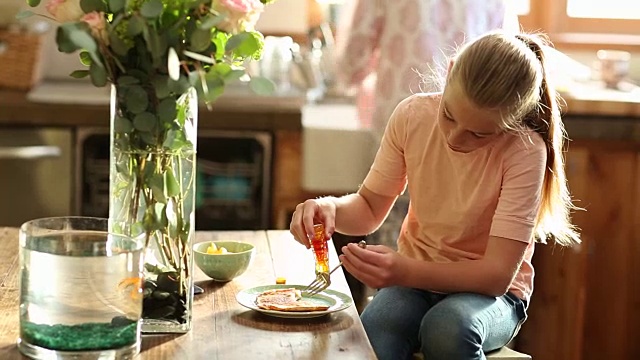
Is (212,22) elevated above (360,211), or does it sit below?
above

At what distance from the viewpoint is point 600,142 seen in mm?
3248

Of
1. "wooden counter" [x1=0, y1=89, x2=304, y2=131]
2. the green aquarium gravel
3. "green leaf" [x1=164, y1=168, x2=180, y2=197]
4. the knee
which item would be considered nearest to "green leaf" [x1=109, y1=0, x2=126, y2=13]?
"green leaf" [x1=164, y1=168, x2=180, y2=197]

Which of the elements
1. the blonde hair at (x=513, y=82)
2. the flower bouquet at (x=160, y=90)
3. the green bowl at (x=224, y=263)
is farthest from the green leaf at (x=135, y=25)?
the blonde hair at (x=513, y=82)

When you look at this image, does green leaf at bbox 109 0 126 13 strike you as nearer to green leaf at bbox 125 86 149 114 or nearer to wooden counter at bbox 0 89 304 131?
green leaf at bbox 125 86 149 114

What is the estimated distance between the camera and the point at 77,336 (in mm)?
1313

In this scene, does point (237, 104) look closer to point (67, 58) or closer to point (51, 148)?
point (51, 148)

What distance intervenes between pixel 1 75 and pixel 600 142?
1995 mm

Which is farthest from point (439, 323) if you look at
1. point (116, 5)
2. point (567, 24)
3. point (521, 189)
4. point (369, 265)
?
point (567, 24)

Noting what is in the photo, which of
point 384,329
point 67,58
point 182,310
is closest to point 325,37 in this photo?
point 67,58

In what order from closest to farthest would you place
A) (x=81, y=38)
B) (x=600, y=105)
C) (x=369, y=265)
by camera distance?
(x=81, y=38) → (x=369, y=265) → (x=600, y=105)

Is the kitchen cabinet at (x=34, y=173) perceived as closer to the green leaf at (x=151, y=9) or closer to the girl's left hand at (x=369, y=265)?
the girl's left hand at (x=369, y=265)

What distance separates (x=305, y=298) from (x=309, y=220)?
0.71ft

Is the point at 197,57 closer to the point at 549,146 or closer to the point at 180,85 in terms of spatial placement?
→ the point at 180,85

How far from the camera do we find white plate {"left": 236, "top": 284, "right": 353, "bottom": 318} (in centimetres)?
152
